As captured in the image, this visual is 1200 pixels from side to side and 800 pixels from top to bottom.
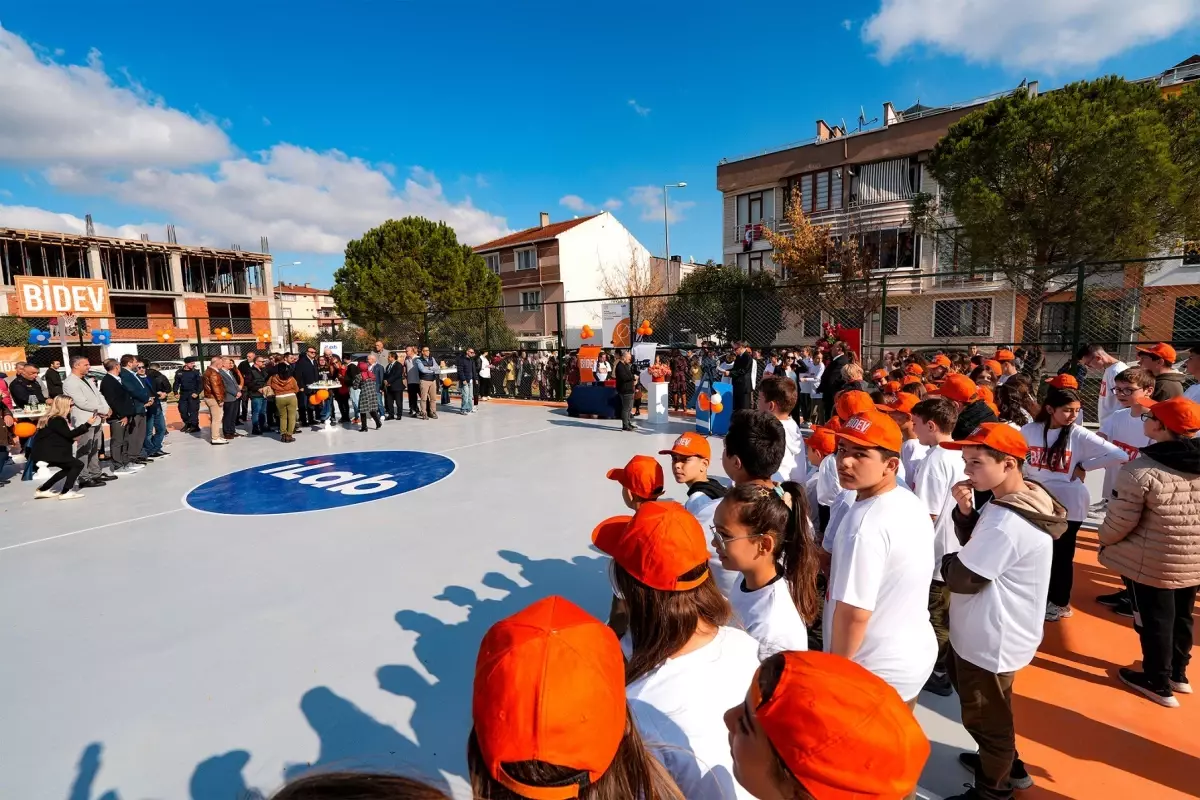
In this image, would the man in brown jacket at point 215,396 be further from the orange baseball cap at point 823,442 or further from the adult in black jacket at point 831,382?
the adult in black jacket at point 831,382

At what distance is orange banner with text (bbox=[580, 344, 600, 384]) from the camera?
14.1 meters

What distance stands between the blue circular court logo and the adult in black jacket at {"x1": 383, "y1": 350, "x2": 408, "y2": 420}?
353 cm

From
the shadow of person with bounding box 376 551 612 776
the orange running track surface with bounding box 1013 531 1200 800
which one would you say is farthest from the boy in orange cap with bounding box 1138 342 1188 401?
the shadow of person with bounding box 376 551 612 776

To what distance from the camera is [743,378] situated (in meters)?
10.2

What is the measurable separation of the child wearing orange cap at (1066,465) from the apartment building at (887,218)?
52.2 feet

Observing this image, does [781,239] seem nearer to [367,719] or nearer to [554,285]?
[554,285]

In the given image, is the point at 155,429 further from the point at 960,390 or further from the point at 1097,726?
the point at 1097,726

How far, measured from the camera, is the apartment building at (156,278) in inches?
1334

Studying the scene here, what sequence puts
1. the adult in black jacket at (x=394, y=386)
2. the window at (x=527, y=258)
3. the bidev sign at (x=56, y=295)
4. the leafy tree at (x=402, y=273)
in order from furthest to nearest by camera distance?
the window at (x=527, y=258)
the leafy tree at (x=402, y=273)
the bidev sign at (x=56, y=295)
the adult in black jacket at (x=394, y=386)

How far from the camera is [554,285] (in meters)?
34.7

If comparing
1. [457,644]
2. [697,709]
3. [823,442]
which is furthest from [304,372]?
[697,709]

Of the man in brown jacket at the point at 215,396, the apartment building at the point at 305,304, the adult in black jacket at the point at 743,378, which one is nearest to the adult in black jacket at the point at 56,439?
the man in brown jacket at the point at 215,396

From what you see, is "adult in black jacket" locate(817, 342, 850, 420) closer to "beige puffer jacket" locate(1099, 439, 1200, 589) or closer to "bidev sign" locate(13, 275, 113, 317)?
"beige puffer jacket" locate(1099, 439, 1200, 589)

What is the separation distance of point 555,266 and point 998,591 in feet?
110
